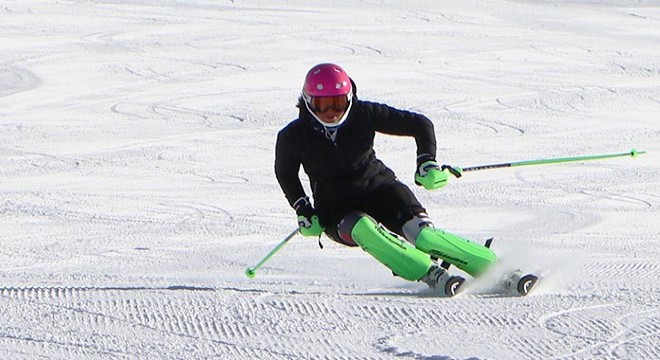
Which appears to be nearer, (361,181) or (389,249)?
(389,249)

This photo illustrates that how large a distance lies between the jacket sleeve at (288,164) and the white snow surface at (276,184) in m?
0.48

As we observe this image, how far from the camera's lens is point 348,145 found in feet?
19.9

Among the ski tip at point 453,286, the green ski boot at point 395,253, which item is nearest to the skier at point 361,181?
the green ski boot at point 395,253

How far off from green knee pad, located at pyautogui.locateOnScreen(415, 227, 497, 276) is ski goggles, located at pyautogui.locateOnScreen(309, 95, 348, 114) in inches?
28.0

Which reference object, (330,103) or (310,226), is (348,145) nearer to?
(330,103)

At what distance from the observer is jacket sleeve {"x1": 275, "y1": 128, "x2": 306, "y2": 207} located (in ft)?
20.2

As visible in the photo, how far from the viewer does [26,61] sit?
18.6 metres

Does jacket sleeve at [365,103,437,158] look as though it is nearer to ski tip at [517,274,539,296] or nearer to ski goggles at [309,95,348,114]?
ski goggles at [309,95,348,114]

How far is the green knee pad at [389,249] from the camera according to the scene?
5863mm

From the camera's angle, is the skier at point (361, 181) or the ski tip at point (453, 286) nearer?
the ski tip at point (453, 286)

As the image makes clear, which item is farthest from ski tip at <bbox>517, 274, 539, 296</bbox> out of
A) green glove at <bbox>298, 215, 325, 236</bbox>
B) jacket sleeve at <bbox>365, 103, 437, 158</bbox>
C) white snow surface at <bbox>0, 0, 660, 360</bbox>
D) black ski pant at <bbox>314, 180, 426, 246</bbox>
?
green glove at <bbox>298, 215, 325, 236</bbox>

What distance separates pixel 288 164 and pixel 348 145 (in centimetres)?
35

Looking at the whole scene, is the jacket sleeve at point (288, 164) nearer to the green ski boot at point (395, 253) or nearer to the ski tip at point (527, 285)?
the green ski boot at point (395, 253)

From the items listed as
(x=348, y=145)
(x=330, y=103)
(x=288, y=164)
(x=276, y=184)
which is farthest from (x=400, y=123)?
(x=276, y=184)
